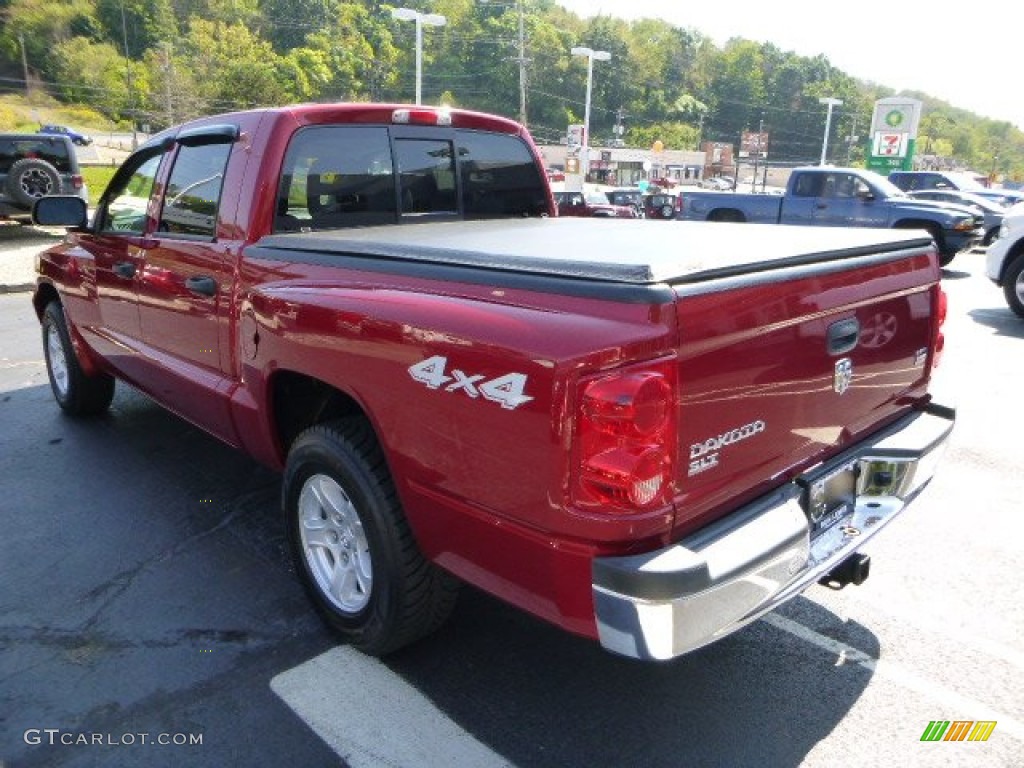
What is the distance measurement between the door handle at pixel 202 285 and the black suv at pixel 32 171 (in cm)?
1123

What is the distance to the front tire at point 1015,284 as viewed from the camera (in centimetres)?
909

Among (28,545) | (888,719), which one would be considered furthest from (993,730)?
(28,545)

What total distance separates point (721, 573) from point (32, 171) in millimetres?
14865

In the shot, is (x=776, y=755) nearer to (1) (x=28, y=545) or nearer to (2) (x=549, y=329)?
(2) (x=549, y=329)

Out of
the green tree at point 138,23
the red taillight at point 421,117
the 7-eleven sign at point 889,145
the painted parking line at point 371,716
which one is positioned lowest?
the painted parking line at point 371,716

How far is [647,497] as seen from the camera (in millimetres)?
1899

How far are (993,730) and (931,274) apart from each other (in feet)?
5.18

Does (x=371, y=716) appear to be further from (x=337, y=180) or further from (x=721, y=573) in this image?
(x=337, y=180)

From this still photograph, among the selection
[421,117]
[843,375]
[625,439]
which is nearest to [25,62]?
[421,117]

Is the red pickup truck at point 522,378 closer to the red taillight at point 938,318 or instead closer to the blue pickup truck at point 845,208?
the red taillight at point 938,318

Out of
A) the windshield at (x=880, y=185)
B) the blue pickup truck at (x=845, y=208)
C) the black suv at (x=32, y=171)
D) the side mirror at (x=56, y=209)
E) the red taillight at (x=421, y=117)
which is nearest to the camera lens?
the red taillight at (x=421, y=117)

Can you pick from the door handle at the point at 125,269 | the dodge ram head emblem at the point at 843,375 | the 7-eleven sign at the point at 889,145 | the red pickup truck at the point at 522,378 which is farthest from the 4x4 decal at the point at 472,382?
the 7-eleven sign at the point at 889,145

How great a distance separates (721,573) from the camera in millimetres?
1931

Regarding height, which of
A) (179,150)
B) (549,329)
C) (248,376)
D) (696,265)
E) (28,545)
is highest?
(179,150)
